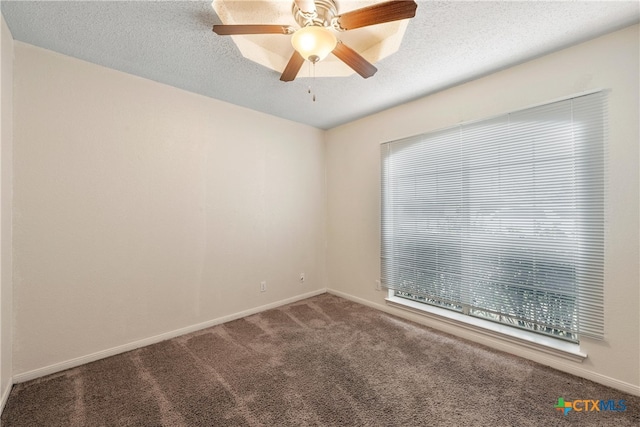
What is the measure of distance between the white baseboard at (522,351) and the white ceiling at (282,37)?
2456mm

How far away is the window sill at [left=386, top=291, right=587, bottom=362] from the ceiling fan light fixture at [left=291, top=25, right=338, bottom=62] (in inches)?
106

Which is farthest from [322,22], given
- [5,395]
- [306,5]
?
[5,395]

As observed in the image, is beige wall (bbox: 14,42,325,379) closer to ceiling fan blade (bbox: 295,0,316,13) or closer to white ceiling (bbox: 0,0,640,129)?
white ceiling (bbox: 0,0,640,129)

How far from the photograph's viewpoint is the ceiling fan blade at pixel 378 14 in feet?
4.46

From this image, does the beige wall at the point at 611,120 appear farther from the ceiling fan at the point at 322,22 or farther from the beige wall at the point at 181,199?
the ceiling fan at the point at 322,22

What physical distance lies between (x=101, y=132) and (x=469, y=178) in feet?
11.1

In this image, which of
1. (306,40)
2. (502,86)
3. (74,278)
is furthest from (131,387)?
(502,86)

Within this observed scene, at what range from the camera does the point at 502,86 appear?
2.43 metres

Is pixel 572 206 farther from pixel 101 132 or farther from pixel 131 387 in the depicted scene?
pixel 101 132

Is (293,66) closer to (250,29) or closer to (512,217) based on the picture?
(250,29)

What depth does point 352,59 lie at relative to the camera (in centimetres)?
186

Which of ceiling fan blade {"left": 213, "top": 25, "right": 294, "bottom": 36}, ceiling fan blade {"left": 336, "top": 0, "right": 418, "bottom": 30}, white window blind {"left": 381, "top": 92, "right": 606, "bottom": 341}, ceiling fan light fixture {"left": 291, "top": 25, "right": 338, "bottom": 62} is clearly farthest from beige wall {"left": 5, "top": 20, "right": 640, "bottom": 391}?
ceiling fan light fixture {"left": 291, "top": 25, "right": 338, "bottom": 62}

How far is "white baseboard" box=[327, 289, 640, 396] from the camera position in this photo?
1.91 metres

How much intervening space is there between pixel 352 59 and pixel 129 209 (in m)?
2.30
